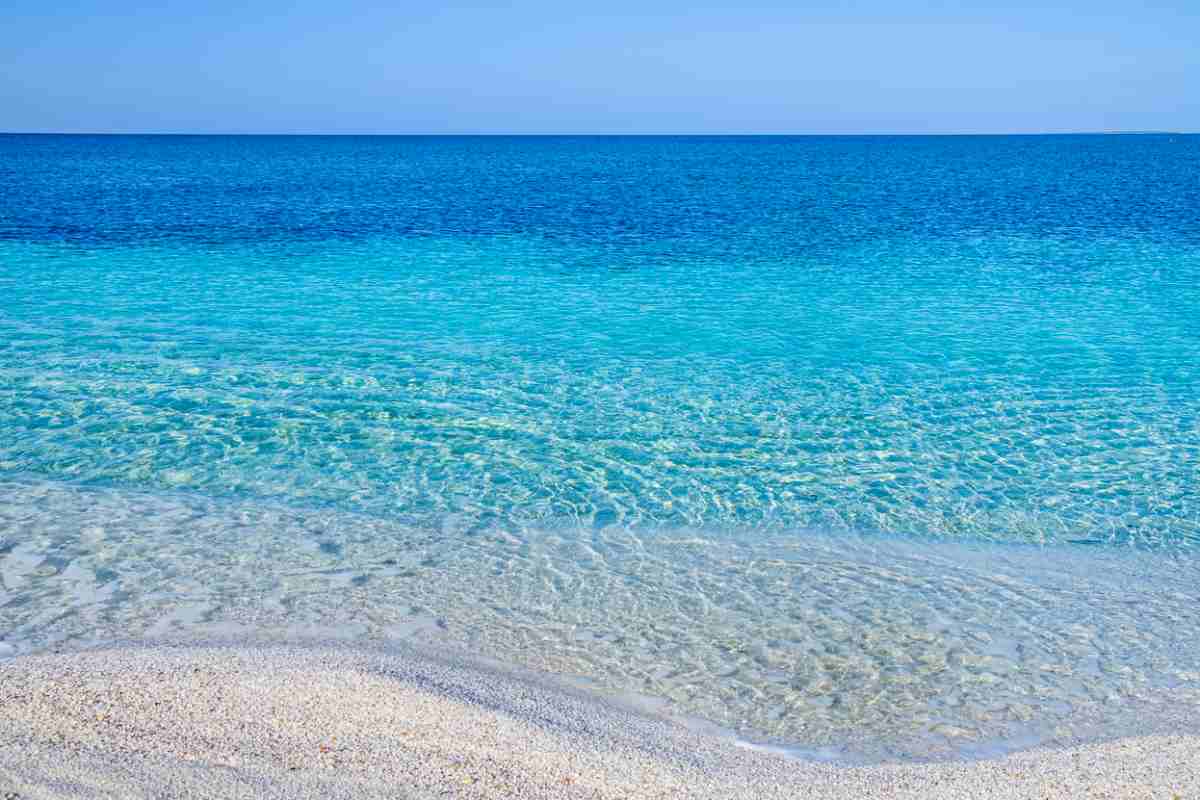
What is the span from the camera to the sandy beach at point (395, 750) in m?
4.15

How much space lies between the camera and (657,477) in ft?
28.8

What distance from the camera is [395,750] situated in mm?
4441

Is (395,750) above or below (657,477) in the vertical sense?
above

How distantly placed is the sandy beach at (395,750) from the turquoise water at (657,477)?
1.13 ft

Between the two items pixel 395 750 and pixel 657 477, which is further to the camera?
pixel 657 477

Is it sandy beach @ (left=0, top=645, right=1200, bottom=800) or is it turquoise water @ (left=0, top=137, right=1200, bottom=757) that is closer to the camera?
sandy beach @ (left=0, top=645, right=1200, bottom=800)

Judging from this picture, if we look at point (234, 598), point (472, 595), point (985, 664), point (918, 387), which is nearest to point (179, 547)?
point (234, 598)

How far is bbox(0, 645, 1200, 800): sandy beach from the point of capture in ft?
13.6

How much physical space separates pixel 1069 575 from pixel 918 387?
16.3 feet

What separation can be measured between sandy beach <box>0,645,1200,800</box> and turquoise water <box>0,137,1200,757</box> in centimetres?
34

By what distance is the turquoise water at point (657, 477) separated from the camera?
232 inches

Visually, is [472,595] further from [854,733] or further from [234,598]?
[854,733]

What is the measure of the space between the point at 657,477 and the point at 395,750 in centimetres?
465

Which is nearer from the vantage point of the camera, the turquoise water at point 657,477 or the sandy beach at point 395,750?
the sandy beach at point 395,750
